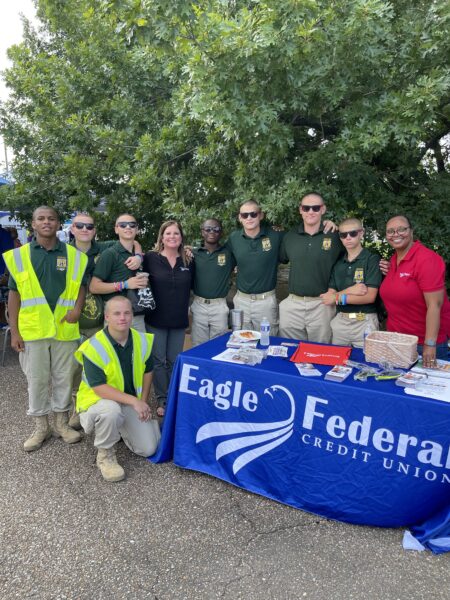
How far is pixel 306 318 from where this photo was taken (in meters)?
3.92

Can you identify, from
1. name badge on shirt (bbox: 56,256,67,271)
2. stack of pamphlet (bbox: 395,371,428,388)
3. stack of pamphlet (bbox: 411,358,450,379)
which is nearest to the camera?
stack of pamphlet (bbox: 395,371,428,388)

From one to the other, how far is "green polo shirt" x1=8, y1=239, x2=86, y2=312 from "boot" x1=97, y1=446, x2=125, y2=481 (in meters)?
1.19

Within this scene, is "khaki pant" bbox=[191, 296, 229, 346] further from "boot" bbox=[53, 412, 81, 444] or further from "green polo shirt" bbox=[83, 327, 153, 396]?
"boot" bbox=[53, 412, 81, 444]

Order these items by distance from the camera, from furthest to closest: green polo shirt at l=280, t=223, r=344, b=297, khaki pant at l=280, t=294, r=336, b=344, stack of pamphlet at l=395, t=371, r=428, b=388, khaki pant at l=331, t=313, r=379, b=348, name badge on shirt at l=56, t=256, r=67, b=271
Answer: khaki pant at l=280, t=294, r=336, b=344
green polo shirt at l=280, t=223, r=344, b=297
khaki pant at l=331, t=313, r=379, b=348
name badge on shirt at l=56, t=256, r=67, b=271
stack of pamphlet at l=395, t=371, r=428, b=388

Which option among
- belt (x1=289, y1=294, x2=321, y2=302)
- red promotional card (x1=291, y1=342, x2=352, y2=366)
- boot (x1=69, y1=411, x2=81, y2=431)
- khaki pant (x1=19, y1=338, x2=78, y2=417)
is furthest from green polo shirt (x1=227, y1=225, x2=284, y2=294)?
boot (x1=69, y1=411, x2=81, y2=431)

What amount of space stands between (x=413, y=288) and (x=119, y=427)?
2.40 metres

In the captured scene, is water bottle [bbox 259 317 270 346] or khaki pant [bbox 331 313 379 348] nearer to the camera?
water bottle [bbox 259 317 270 346]

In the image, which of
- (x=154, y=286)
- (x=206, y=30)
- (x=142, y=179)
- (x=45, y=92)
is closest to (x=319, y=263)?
(x=154, y=286)

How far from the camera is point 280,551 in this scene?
2.51 m

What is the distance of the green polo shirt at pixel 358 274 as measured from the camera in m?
3.53

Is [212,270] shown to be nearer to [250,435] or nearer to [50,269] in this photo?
[50,269]

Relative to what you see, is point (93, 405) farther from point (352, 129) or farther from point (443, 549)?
point (352, 129)

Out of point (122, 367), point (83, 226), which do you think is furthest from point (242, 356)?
point (83, 226)

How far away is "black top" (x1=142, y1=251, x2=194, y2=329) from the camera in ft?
12.8
